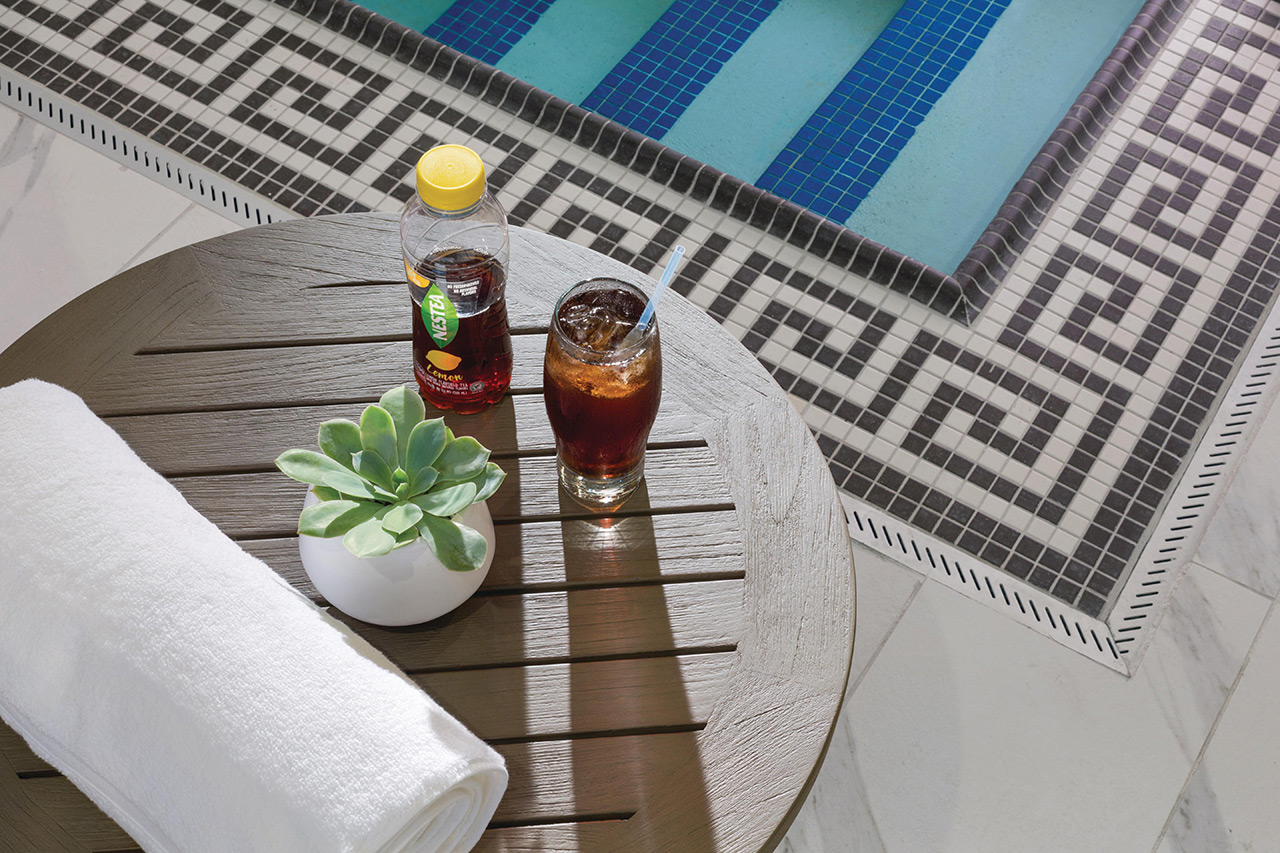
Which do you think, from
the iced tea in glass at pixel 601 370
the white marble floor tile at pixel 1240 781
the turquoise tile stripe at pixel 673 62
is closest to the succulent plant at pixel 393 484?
the iced tea in glass at pixel 601 370

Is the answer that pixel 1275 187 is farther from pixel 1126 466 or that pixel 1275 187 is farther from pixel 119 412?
pixel 119 412

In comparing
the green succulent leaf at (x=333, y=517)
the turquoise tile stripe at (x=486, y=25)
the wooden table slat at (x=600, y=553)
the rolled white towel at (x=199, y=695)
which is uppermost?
the green succulent leaf at (x=333, y=517)

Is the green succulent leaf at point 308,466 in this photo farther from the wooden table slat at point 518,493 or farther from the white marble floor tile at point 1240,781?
the white marble floor tile at point 1240,781

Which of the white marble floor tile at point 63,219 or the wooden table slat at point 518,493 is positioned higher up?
the wooden table slat at point 518,493

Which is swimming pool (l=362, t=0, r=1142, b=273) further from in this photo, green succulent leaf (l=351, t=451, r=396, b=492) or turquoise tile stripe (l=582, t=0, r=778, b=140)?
green succulent leaf (l=351, t=451, r=396, b=492)

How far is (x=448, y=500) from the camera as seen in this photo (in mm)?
1024

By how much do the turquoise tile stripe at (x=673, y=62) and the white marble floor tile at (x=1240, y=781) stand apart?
1.74 m

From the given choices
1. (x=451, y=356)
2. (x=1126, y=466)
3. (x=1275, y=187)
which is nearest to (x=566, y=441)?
(x=451, y=356)

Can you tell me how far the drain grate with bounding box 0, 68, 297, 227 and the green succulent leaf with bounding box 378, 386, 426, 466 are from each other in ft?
4.68

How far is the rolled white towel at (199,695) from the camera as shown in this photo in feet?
2.92

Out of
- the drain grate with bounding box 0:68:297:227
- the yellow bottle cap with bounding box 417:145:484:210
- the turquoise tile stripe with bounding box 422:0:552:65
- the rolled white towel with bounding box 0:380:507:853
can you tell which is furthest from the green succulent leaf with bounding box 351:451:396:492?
the turquoise tile stripe with bounding box 422:0:552:65

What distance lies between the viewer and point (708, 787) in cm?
106

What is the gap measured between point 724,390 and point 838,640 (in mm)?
321

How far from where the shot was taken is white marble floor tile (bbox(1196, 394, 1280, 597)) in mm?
2023
